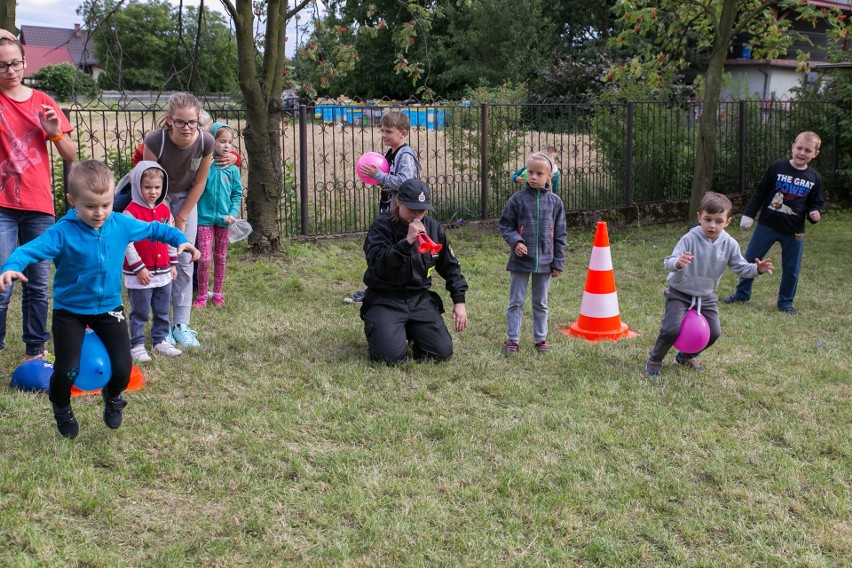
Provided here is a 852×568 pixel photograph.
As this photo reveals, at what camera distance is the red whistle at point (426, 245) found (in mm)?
5438

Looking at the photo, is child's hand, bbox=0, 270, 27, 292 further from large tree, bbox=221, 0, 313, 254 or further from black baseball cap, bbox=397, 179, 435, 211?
large tree, bbox=221, 0, 313, 254

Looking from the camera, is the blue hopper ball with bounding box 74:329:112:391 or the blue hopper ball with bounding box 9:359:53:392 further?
the blue hopper ball with bounding box 9:359:53:392

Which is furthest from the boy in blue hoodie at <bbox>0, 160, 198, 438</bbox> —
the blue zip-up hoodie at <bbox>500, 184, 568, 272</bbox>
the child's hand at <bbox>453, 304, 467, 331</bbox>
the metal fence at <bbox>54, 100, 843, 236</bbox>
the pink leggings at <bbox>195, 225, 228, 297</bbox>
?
the metal fence at <bbox>54, 100, 843, 236</bbox>

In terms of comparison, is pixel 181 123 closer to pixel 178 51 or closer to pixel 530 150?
pixel 178 51

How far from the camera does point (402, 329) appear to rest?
5828mm

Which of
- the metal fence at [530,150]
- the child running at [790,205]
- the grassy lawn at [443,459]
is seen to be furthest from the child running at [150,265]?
the child running at [790,205]

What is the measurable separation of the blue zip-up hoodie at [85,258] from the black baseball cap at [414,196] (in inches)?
70.3

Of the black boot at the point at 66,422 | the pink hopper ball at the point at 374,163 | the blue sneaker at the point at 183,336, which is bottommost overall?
the black boot at the point at 66,422

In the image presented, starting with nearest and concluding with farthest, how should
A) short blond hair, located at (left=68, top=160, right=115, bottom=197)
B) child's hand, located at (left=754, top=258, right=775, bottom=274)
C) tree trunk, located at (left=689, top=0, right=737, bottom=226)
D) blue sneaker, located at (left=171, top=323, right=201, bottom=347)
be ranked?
short blond hair, located at (left=68, top=160, right=115, bottom=197) → child's hand, located at (left=754, top=258, right=775, bottom=274) → blue sneaker, located at (left=171, top=323, right=201, bottom=347) → tree trunk, located at (left=689, top=0, right=737, bottom=226)

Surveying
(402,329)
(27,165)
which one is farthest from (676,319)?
(27,165)

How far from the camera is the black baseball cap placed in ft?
18.2

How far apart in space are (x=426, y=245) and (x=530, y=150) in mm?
7844

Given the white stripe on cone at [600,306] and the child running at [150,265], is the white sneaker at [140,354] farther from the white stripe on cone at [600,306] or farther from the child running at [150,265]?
the white stripe on cone at [600,306]

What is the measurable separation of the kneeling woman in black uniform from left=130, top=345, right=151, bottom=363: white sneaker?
1561mm
